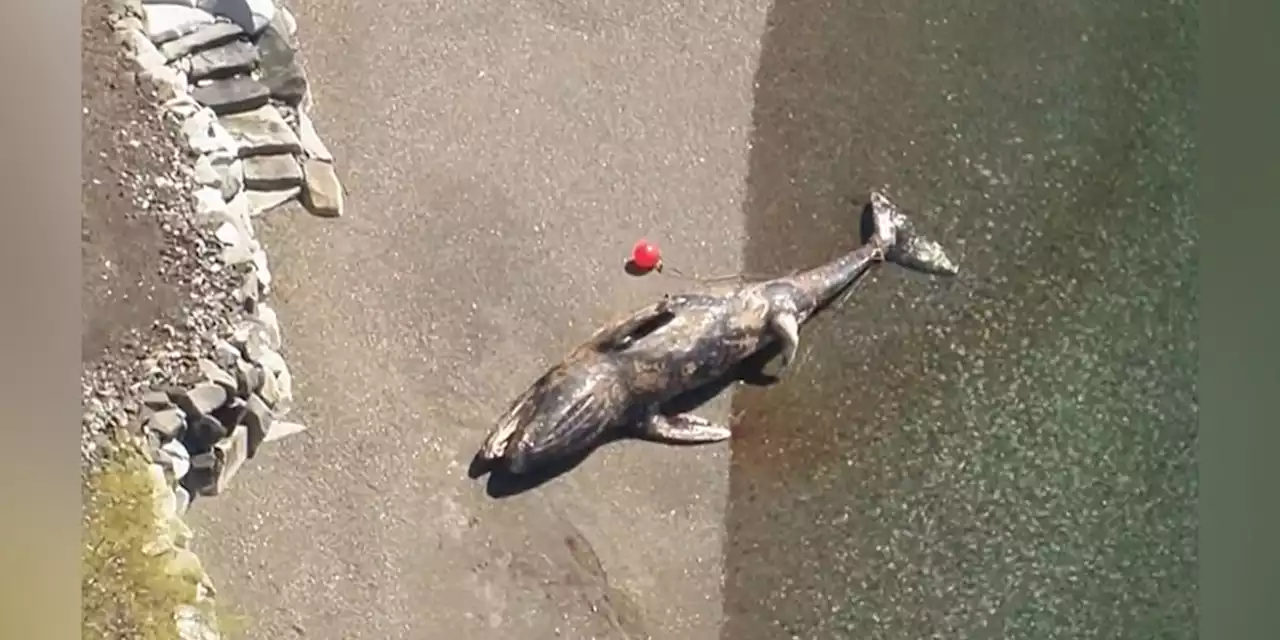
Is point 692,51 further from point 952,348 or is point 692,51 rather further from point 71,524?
point 71,524

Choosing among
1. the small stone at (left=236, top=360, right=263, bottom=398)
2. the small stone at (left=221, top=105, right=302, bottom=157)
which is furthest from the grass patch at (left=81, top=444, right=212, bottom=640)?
the small stone at (left=221, top=105, right=302, bottom=157)

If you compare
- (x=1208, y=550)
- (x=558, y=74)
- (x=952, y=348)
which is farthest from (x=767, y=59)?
(x=1208, y=550)

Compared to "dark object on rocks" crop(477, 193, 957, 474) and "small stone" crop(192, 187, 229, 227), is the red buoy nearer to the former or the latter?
"dark object on rocks" crop(477, 193, 957, 474)

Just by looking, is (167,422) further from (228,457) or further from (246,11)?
(246,11)

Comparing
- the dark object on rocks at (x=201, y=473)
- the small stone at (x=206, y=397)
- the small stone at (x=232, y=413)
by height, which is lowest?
the dark object on rocks at (x=201, y=473)

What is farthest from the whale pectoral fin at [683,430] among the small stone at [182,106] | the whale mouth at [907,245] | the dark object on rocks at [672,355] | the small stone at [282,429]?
the small stone at [182,106]

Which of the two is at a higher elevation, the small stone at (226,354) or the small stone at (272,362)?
the small stone at (226,354)

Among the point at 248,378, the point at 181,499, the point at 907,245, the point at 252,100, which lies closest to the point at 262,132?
the point at 252,100

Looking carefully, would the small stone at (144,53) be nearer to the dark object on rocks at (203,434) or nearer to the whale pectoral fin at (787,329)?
the dark object on rocks at (203,434)
